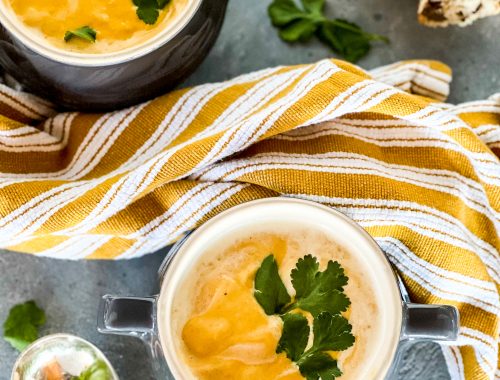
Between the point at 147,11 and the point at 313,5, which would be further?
the point at 313,5

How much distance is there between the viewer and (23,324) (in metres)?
1.33

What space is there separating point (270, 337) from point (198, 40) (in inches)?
17.4

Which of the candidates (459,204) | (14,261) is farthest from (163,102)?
(459,204)

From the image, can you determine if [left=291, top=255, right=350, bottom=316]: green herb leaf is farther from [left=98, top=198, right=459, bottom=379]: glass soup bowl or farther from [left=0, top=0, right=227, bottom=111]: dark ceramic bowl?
[left=0, top=0, right=227, bottom=111]: dark ceramic bowl

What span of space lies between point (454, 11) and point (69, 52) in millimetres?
627

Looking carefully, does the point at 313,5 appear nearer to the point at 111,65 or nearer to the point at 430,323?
the point at 111,65

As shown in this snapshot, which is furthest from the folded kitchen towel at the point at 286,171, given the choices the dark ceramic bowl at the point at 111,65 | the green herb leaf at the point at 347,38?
the green herb leaf at the point at 347,38

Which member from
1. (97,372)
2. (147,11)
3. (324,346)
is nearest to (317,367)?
(324,346)

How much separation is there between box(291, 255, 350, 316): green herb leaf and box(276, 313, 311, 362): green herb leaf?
2 centimetres

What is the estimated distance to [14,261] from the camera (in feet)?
4.48

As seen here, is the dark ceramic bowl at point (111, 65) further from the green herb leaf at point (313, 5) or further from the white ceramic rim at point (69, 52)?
the green herb leaf at point (313, 5)

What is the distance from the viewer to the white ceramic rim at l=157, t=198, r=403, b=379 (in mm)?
1051

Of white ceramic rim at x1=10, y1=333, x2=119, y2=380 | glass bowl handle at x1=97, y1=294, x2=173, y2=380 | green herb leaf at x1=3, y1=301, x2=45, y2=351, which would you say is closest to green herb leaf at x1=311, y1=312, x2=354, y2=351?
glass bowl handle at x1=97, y1=294, x2=173, y2=380

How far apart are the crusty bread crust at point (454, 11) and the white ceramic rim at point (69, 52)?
1.52 ft
